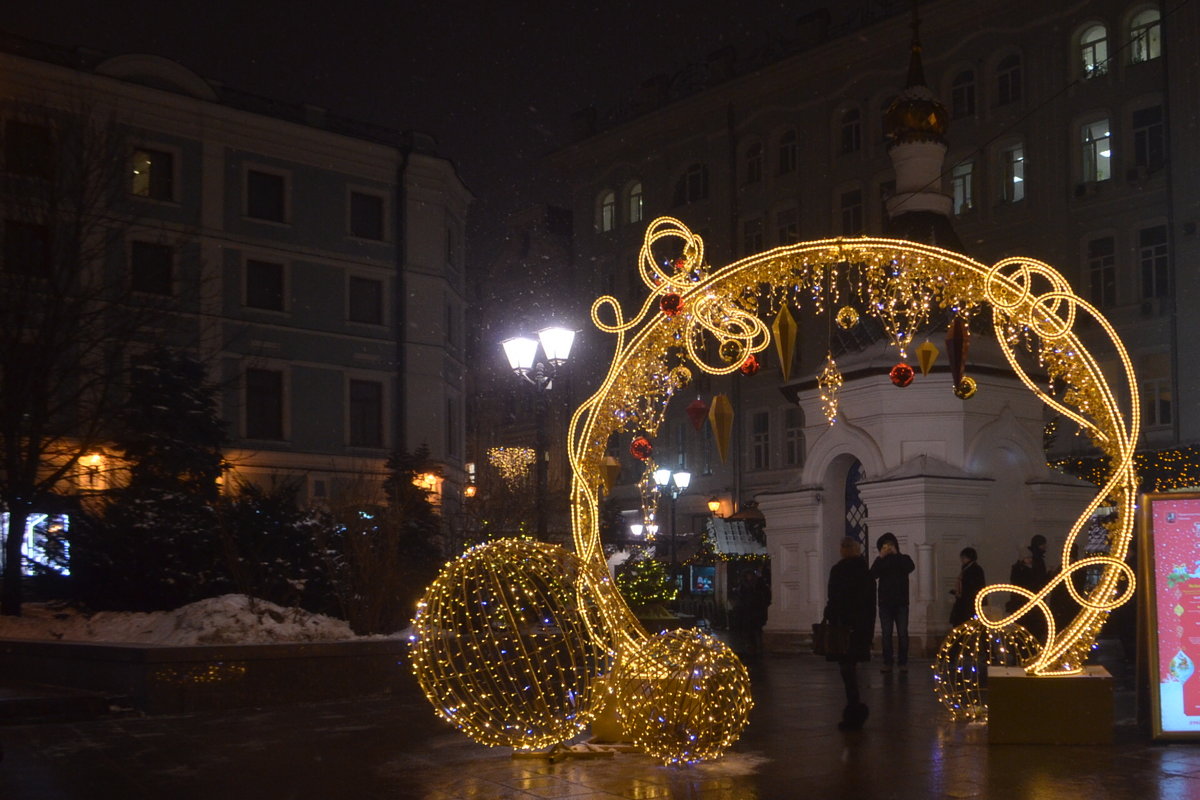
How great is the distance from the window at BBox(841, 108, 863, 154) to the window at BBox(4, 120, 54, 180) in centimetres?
3144

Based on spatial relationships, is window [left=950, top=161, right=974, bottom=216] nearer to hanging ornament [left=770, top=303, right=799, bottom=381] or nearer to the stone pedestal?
hanging ornament [left=770, top=303, right=799, bottom=381]

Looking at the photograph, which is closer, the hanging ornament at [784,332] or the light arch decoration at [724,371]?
the light arch decoration at [724,371]

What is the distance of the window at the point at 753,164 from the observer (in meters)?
50.9

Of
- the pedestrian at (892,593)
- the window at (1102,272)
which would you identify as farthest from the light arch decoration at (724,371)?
the window at (1102,272)

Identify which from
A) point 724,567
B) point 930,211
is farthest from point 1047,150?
point 930,211

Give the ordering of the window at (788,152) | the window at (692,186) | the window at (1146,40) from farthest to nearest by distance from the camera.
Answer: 1. the window at (692,186)
2. the window at (788,152)
3. the window at (1146,40)

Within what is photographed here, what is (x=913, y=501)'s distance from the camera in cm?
2081

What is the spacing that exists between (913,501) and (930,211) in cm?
526

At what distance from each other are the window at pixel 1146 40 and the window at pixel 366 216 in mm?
22947

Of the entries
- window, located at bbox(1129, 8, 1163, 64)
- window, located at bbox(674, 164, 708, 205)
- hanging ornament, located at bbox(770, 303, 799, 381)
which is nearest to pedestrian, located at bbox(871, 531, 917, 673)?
hanging ornament, located at bbox(770, 303, 799, 381)

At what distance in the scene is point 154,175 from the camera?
124 feet

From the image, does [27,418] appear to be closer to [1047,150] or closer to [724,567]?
[724,567]

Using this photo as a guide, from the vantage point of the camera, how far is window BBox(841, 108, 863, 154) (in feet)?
156

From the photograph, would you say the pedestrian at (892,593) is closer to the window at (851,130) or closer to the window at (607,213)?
the window at (851,130)
